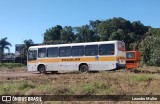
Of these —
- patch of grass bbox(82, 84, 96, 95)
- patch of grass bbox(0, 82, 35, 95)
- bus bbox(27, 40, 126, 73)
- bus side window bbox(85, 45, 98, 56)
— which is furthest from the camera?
bus side window bbox(85, 45, 98, 56)

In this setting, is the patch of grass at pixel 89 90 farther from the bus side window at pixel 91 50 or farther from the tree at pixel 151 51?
the tree at pixel 151 51

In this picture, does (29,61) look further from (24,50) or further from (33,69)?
(24,50)

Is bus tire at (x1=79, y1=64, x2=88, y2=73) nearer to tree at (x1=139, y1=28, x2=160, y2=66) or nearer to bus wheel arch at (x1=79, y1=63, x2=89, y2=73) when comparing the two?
bus wheel arch at (x1=79, y1=63, x2=89, y2=73)

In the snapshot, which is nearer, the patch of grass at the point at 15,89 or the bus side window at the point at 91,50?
the patch of grass at the point at 15,89

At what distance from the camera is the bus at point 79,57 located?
26.9 meters

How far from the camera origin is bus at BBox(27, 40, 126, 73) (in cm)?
2686

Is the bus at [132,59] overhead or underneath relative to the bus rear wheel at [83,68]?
overhead

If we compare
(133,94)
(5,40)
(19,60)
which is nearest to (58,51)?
(133,94)

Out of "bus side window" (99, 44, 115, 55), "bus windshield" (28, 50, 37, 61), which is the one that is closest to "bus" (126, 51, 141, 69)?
"bus side window" (99, 44, 115, 55)

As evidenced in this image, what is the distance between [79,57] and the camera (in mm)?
28297

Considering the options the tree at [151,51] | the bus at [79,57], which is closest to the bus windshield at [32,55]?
the bus at [79,57]

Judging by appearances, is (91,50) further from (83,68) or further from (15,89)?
(15,89)

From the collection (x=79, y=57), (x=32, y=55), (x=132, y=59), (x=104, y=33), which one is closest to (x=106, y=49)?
(x=79, y=57)

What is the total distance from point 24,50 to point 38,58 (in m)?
51.8
